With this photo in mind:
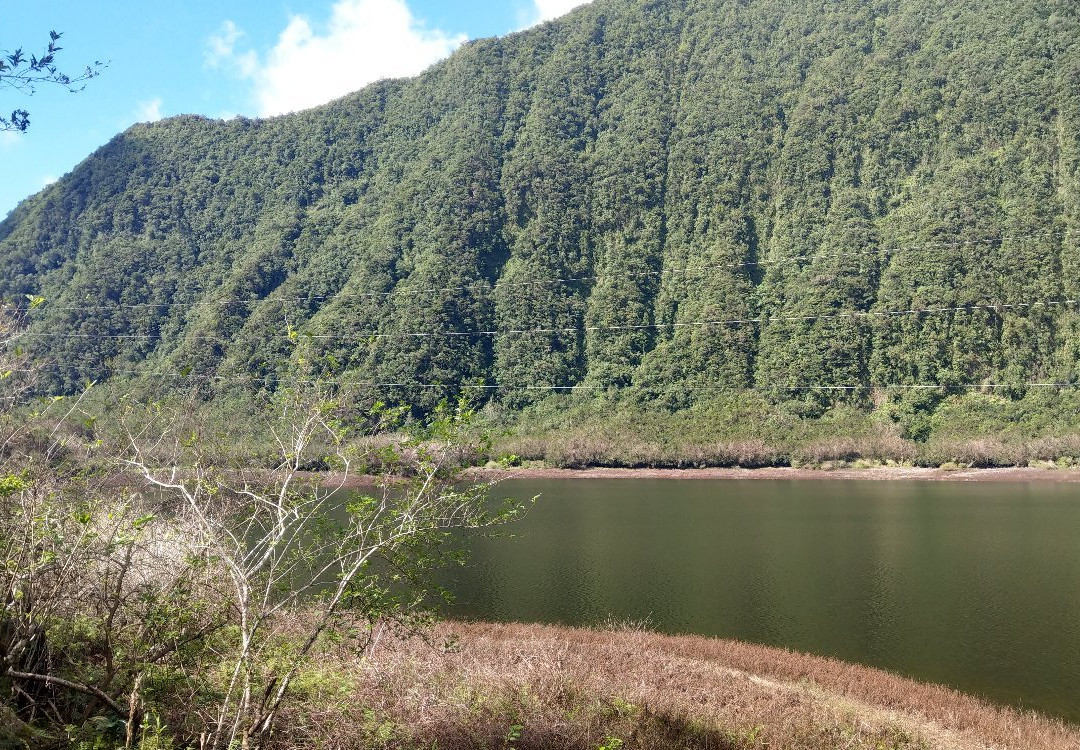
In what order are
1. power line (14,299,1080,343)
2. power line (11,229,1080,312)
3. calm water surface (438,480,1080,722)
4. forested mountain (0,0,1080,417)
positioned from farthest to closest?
power line (11,229,1080,312), forested mountain (0,0,1080,417), power line (14,299,1080,343), calm water surface (438,480,1080,722)

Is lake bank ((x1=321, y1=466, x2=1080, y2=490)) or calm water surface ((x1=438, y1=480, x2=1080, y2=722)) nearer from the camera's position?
calm water surface ((x1=438, y1=480, x2=1080, y2=722))

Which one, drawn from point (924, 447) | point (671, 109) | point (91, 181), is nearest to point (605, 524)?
point (924, 447)

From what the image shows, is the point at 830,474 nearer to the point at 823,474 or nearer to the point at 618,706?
the point at 823,474

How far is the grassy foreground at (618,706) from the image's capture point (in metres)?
7.75

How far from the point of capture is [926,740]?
9.33 m

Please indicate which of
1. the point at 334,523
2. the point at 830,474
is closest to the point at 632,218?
the point at 830,474

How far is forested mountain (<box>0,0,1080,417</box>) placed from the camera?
7012 cm

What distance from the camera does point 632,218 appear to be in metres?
95.9

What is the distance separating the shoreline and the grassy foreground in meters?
33.6

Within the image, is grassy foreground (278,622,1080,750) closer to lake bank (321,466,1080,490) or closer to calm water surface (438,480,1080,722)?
calm water surface (438,480,1080,722)

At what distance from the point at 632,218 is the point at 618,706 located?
91.0m

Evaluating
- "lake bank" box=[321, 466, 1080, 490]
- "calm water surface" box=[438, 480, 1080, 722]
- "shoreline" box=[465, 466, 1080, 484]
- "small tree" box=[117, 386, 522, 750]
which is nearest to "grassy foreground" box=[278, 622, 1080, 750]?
"small tree" box=[117, 386, 522, 750]

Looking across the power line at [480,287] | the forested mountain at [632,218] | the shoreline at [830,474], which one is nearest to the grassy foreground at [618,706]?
the shoreline at [830,474]

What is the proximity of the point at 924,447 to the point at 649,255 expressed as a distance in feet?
143
